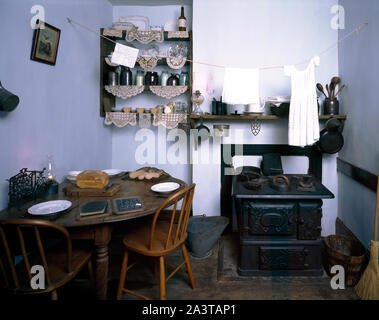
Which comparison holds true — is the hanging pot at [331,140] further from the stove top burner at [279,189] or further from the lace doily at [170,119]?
the lace doily at [170,119]

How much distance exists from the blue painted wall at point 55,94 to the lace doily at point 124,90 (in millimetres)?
173

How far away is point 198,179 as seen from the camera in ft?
10.2

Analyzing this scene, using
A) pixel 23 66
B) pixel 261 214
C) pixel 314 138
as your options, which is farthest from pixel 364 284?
pixel 23 66

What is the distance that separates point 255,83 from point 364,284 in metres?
1.81

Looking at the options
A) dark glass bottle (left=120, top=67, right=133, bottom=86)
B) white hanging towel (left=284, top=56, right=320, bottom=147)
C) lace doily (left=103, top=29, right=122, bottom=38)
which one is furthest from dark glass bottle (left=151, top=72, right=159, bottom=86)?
white hanging towel (left=284, top=56, right=320, bottom=147)

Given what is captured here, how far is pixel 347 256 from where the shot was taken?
210 centimetres

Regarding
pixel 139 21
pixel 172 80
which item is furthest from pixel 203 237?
pixel 139 21

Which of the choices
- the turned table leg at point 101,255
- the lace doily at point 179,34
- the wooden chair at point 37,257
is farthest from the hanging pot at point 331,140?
the wooden chair at point 37,257

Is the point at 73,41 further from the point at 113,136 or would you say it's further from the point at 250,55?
the point at 250,55

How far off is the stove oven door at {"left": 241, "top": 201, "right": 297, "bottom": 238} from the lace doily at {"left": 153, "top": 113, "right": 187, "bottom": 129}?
1.24m

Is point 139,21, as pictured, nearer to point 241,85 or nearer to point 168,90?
point 168,90

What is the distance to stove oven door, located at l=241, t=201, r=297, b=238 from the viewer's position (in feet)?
7.21

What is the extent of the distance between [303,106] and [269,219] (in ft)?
3.50

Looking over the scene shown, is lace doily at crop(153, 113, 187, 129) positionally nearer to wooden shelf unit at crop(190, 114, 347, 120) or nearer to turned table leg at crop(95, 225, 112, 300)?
wooden shelf unit at crop(190, 114, 347, 120)
